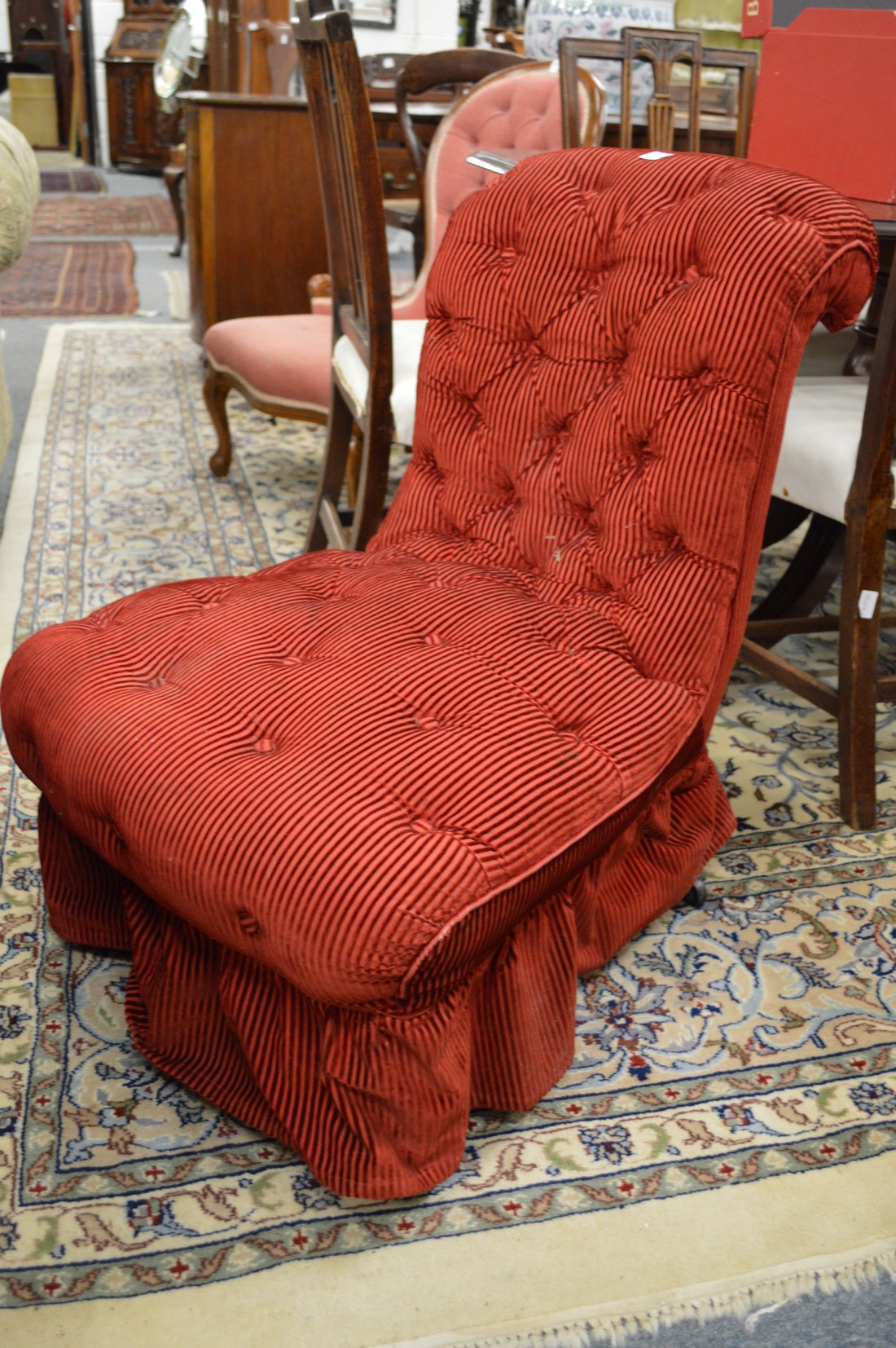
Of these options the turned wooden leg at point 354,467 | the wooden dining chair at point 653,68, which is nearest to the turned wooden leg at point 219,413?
the turned wooden leg at point 354,467

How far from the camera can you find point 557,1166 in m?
1.24

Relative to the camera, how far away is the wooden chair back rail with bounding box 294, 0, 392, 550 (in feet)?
6.41

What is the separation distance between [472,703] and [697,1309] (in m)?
0.61

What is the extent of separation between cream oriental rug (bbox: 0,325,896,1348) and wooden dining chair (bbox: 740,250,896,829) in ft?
0.49

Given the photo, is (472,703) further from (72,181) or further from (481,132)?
(72,181)

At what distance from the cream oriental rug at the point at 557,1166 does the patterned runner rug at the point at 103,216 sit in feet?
21.9

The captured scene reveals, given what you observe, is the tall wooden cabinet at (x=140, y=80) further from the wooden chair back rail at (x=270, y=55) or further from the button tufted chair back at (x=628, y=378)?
the button tufted chair back at (x=628, y=378)

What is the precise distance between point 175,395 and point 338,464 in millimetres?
1949

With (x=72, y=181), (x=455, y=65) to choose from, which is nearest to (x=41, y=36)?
A: (x=72, y=181)

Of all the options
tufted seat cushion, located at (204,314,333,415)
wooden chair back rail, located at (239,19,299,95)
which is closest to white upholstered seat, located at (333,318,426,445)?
tufted seat cushion, located at (204,314,333,415)

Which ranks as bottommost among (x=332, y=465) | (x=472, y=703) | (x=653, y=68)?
(x=332, y=465)

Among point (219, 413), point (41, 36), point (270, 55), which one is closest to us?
point (219, 413)

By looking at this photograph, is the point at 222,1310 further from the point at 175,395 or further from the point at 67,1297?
the point at 175,395

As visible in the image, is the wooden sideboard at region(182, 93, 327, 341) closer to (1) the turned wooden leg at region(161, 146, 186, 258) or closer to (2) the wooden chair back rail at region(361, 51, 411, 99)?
(2) the wooden chair back rail at region(361, 51, 411, 99)
